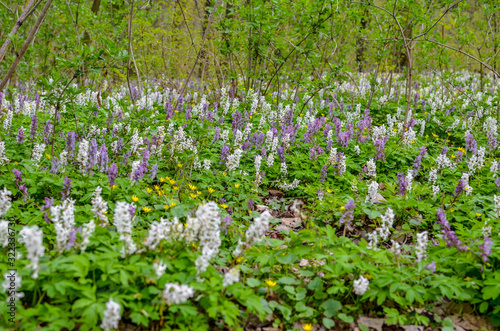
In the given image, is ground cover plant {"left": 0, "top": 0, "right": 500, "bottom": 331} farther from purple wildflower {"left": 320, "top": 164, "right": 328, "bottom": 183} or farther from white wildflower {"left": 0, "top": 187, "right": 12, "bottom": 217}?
purple wildflower {"left": 320, "top": 164, "right": 328, "bottom": 183}

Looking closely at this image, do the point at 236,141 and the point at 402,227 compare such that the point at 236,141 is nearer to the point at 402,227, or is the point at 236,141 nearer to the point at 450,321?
the point at 402,227

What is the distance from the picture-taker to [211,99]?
923cm

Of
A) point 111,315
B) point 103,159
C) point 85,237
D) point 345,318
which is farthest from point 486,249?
point 103,159

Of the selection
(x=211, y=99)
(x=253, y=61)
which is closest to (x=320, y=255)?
(x=253, y=61)

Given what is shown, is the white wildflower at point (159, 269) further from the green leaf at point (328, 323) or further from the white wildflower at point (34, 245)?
the green leaf at point (328, 323)

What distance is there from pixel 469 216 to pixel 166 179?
359 cm

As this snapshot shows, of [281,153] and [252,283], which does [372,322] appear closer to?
[252,283]

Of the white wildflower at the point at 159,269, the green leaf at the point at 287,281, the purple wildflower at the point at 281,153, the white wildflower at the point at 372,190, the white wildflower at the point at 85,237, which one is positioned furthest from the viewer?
the purple wildflower at the point at 281,153

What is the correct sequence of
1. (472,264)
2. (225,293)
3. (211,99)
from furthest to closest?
1. (211,99)
2. (472,264)
3. (225,293)

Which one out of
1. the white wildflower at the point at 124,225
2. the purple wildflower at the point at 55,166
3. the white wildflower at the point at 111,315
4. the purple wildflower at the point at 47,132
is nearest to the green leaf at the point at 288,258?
the white wildflower at the point at 124,225

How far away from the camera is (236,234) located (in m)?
3.50

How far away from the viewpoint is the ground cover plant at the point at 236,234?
2.22 metres

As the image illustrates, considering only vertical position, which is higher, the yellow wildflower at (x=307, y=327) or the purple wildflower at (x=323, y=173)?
the purple wildflower at (x=323, y=173)

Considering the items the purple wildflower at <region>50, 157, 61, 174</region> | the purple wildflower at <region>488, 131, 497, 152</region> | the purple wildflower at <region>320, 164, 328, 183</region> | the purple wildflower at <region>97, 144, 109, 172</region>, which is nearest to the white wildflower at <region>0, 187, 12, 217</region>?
the purple wildflower at <region>50, 157, 61, 174</region>
